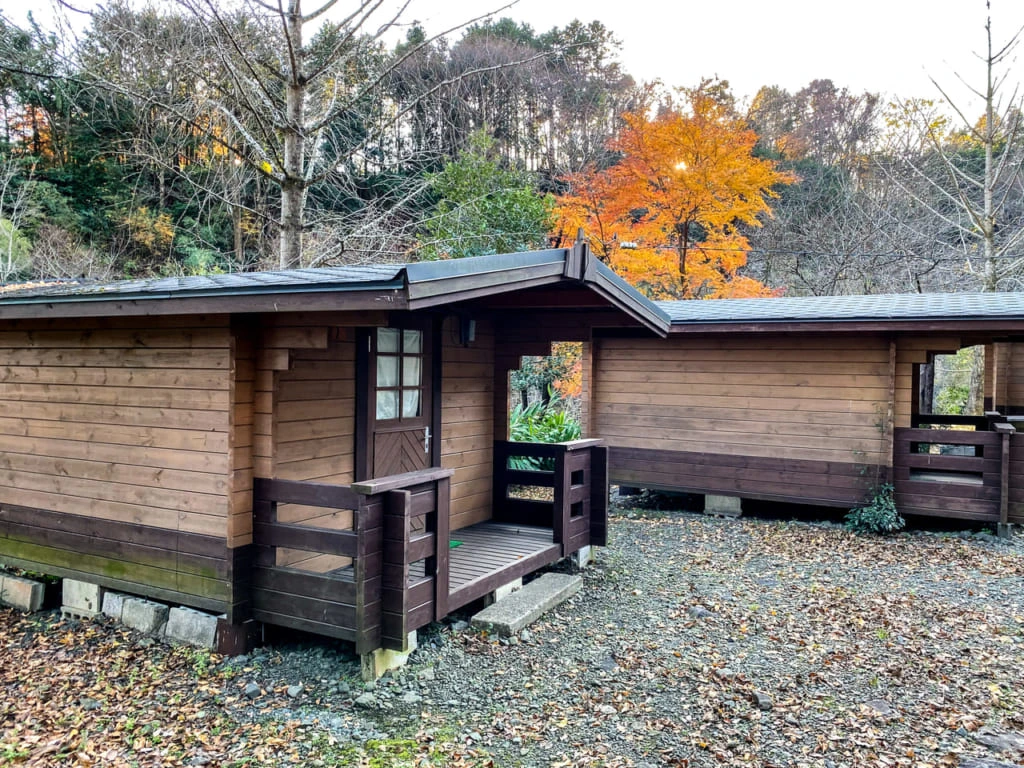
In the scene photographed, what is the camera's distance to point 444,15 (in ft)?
23.1

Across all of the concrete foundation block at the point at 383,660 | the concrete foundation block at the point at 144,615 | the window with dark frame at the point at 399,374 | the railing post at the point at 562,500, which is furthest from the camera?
the railing post at the point at 562,500

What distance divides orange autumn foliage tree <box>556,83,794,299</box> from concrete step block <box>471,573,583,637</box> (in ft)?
31.4

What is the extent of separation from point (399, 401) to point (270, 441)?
4.04ft

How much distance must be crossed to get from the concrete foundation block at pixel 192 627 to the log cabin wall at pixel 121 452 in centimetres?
9

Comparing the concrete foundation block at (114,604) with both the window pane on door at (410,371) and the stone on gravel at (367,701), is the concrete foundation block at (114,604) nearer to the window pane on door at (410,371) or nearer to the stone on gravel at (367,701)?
the stone on gravel at (367,701)

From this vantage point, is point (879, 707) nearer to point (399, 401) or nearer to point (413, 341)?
point (399, 401)

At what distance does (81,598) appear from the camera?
467cm

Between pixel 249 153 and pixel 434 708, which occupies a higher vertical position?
pixel 249 153

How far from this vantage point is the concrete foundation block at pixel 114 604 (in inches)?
176

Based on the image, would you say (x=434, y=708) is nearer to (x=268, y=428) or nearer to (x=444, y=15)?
(x=268, y=428)

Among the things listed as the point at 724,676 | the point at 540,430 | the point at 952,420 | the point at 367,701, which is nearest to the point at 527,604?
the point at 724,676

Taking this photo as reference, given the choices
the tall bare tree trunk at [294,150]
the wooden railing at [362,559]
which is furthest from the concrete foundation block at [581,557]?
the tall bare tree trunk at [294,150]

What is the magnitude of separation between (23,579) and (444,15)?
247 inches

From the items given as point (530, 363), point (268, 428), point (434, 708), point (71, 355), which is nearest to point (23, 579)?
point (71, 355)
